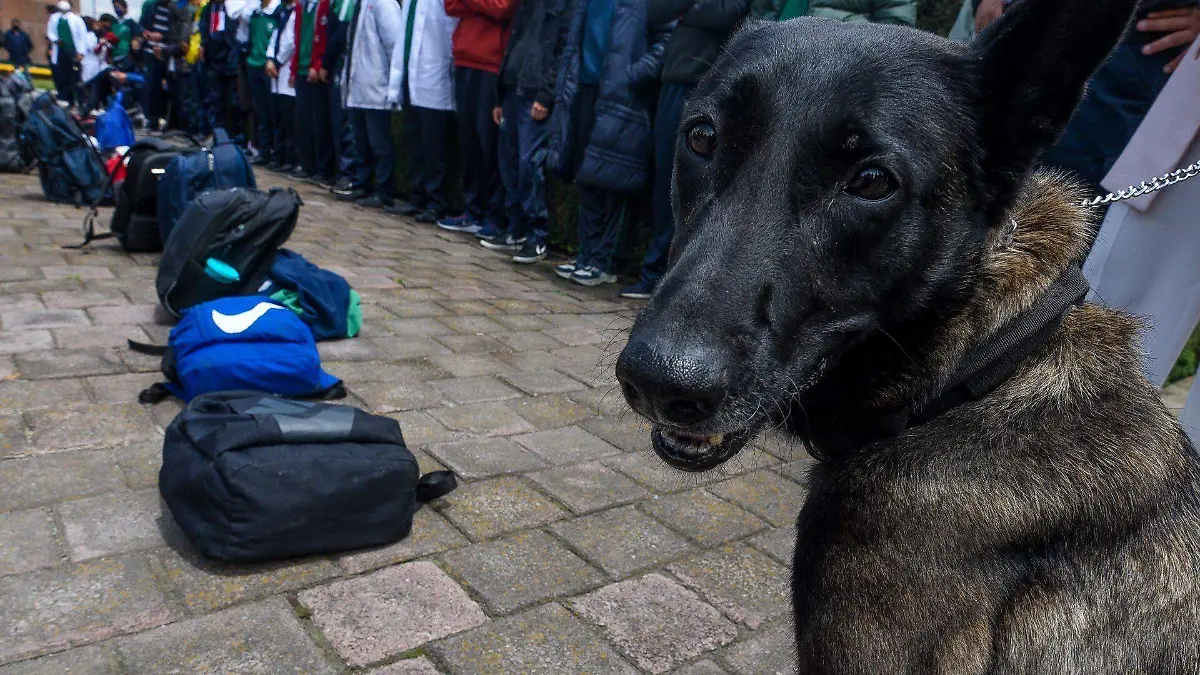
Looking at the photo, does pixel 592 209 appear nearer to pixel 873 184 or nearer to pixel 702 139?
pixel 702 139

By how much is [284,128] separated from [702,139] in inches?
537

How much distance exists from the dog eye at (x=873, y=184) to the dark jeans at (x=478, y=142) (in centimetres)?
741

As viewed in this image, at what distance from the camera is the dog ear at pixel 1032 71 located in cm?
146

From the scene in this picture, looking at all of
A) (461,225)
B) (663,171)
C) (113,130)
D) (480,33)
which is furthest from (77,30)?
(663,171)

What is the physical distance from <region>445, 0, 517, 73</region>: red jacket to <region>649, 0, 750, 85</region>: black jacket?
2.43m

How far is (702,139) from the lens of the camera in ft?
5.79

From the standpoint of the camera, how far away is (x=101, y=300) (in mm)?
5566

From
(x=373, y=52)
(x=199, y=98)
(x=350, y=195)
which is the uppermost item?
(x=373, y=52)

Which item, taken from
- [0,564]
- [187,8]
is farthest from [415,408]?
[187,8]

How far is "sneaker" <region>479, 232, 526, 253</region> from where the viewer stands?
866 cm

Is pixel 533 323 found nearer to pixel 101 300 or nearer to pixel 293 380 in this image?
pixel 293 380

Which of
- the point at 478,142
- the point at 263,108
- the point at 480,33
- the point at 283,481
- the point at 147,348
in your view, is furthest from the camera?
the point at 263,108

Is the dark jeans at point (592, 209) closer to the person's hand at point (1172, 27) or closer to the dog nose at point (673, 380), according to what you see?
the person's hand at point (1172, 27)

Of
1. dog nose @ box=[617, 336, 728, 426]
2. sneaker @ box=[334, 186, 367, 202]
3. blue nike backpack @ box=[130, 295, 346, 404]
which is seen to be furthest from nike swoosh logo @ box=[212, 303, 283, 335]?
sneaker @ box=[334, 186, 367, 202]
